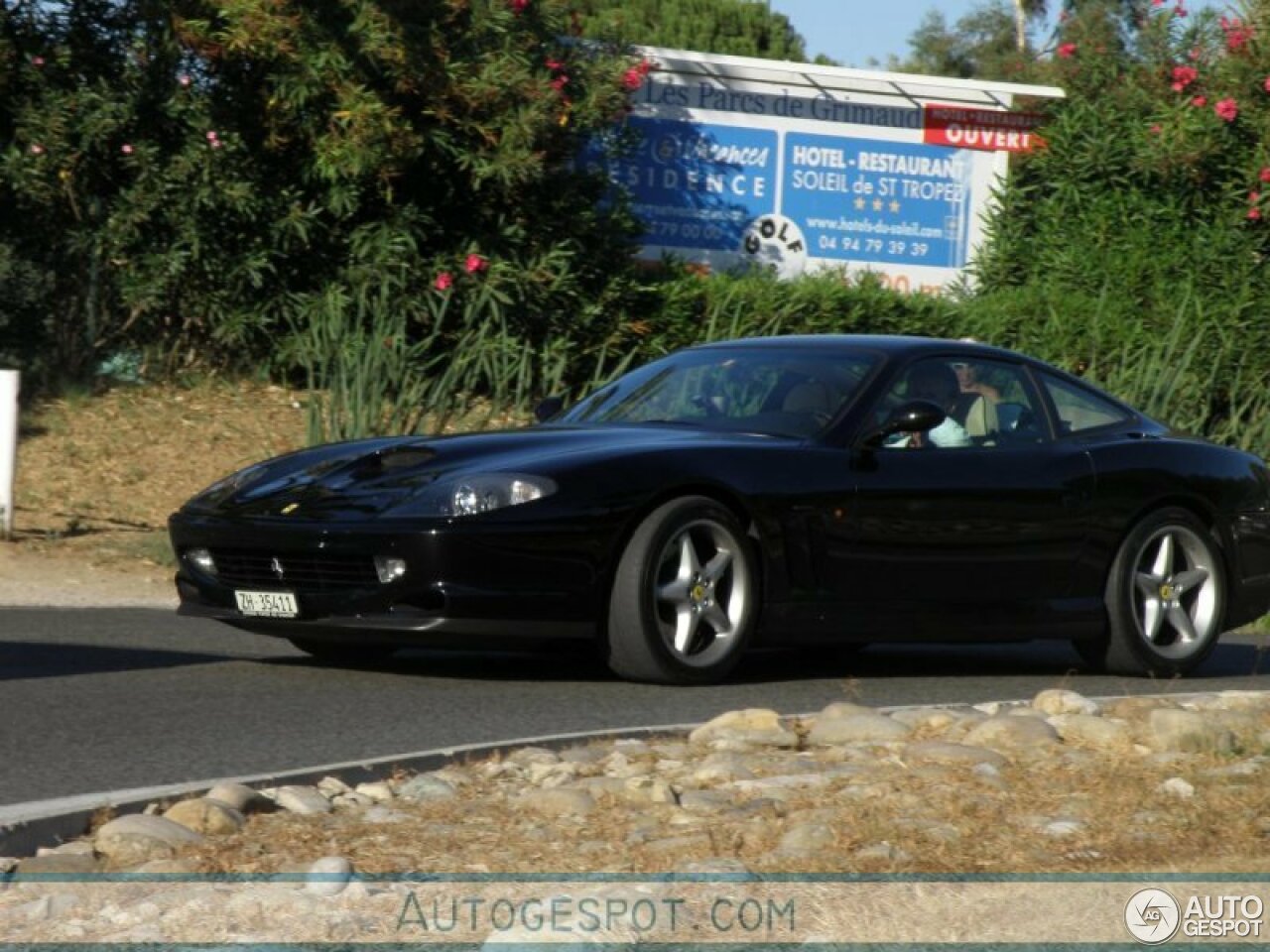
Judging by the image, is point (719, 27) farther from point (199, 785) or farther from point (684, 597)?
point (199, 785)

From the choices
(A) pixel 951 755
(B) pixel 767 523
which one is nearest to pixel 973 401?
(B) pixel 767 523

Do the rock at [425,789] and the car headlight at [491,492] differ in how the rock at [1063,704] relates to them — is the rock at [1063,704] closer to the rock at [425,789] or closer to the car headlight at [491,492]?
the car headlight at [491,492]

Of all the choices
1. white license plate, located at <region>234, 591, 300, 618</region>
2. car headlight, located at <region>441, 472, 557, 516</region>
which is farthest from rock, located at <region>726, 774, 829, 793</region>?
white license plate, located at <region>234, 591, 300, 618</region>

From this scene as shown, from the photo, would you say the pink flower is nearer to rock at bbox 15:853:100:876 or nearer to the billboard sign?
the billboard sign

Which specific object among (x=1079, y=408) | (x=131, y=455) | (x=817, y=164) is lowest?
(x=131, y=455)

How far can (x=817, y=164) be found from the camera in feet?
72.2

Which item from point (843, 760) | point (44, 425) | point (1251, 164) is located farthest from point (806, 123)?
point (843, 760)

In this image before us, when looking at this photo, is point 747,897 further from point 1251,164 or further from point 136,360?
point 1251,164

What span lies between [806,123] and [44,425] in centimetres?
804

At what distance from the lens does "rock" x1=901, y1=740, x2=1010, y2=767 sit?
7.01 meters

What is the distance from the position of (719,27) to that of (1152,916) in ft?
166

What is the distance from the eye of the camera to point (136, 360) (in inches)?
715

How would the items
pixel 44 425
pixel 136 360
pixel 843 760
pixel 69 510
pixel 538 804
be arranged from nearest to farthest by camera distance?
pixel 538 804 < pixel 843 760 < pixel 69 510 < pixel 44 425 < pixel 136 360

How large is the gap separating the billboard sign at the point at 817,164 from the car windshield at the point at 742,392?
10132 mm
